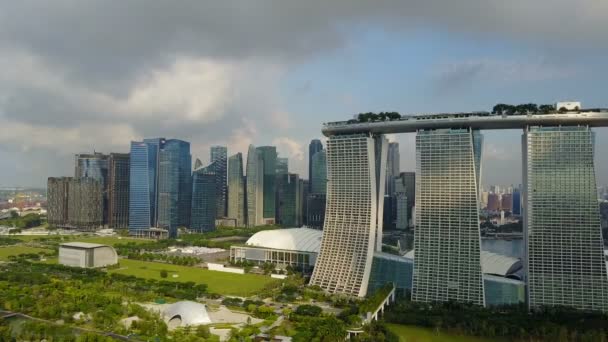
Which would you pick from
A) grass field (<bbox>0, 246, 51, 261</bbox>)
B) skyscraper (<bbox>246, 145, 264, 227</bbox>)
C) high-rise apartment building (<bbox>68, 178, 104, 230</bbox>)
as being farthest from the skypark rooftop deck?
high-rise apartment building (<bbox>68, 178, 104, 230</bbox>)

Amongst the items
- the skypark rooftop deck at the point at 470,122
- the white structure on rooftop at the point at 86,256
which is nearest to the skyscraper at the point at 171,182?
the white structure on rooftop at the point at 86,256

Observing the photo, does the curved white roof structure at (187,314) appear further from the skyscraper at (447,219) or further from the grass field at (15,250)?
the grass field at (15,250)

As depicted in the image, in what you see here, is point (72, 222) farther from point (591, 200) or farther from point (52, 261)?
point (591, 200)

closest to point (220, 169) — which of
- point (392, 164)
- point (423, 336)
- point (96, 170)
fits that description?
point (96, 170)

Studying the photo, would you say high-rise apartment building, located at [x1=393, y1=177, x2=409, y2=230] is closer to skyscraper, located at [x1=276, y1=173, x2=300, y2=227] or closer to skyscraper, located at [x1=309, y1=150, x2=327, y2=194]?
skyscraper, located at [x1=309, y1=150, x2=327, y2=194]

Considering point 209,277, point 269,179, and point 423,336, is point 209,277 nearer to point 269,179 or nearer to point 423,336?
point 423,336

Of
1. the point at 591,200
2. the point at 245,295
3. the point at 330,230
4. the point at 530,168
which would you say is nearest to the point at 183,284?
the point at 245,295
